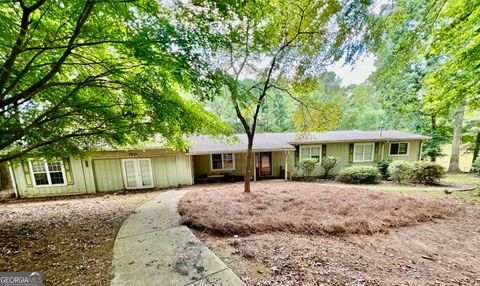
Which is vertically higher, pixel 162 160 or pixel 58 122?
pixel 58 122

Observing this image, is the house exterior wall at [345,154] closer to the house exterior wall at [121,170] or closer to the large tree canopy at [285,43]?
the house exterior wall at [121,170]

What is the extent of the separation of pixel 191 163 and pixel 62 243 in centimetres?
745

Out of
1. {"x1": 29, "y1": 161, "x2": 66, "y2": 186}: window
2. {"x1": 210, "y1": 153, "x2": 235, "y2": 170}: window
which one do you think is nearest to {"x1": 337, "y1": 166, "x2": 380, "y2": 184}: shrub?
{"x1": 210, "y1": 153, "x2": 235, "y2": 170}: window

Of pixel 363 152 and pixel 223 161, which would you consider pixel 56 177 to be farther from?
pixel 363 152

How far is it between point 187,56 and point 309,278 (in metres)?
4.15

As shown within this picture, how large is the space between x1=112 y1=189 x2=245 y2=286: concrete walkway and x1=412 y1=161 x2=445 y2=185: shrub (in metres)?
12.5

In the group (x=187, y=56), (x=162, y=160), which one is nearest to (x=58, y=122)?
(x=187, y=56)

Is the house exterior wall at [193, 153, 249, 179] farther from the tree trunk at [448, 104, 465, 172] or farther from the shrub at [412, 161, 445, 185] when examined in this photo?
the tree trunk at [448, 104, 465, 172]

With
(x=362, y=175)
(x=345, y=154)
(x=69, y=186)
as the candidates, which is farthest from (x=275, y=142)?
(x=69, y=186)

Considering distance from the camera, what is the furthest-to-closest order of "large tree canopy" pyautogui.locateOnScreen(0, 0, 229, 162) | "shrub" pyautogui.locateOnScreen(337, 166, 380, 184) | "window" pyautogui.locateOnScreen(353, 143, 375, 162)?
"window" pyautogui.locateOnScreen(353, 143, 375, 162)
"shrub" pyautogui.locateOnScreen(337, 166, 380, 184)
"large tree canopy" pyautogui.locateOnScreen(0, 0, 229, 162)

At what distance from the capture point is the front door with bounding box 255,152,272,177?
1298 centimetres

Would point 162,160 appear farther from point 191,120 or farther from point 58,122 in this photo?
point 191,120

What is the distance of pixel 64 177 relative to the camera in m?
10.2

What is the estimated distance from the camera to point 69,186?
10266 millimetres
